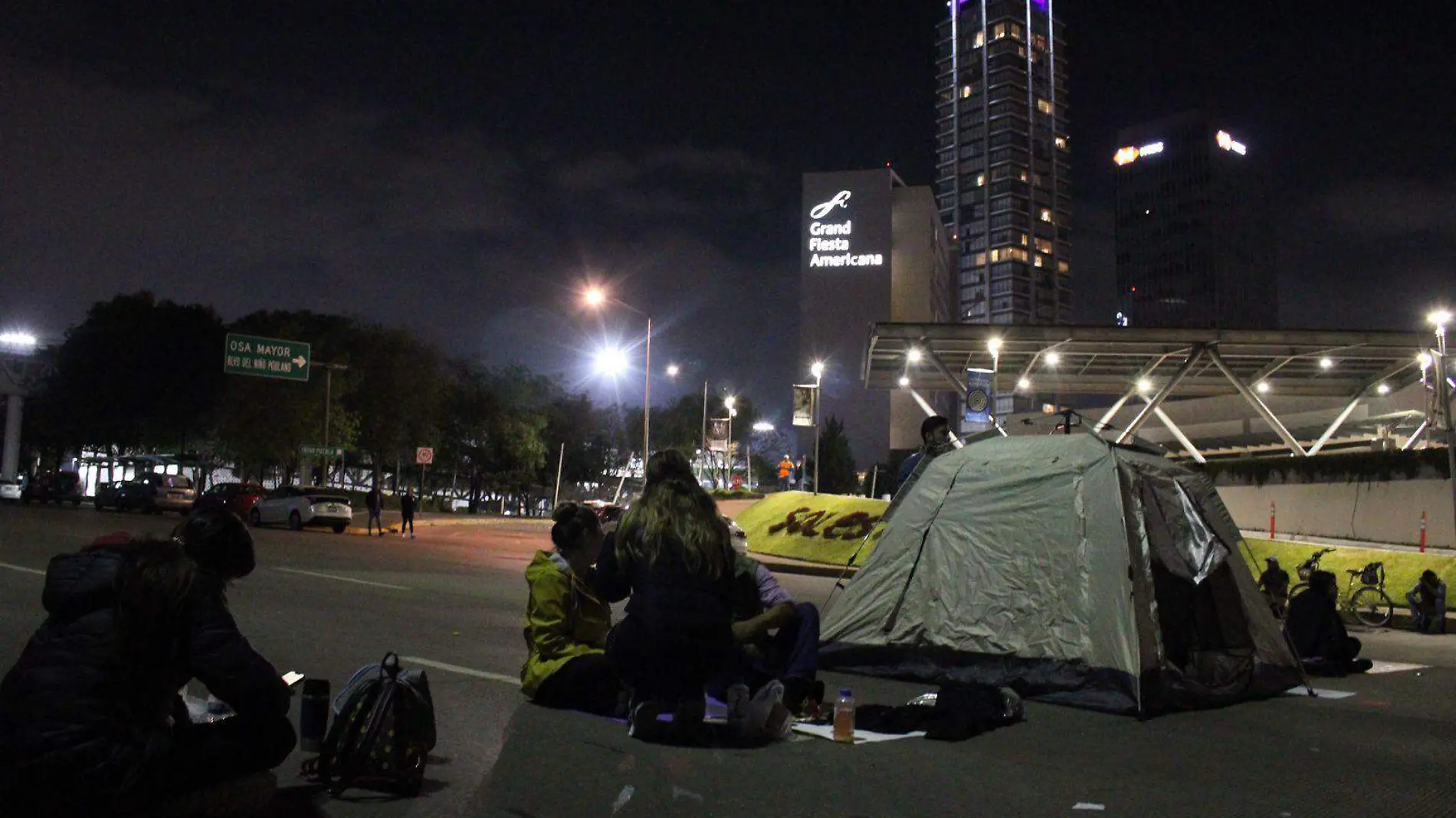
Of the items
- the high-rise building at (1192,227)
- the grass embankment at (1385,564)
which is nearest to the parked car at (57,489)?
the grass embankment at (1385,564)

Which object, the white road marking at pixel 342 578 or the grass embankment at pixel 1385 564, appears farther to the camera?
the grass embankment at pixel 1385 564

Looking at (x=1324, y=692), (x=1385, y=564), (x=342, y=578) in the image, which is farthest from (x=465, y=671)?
(x=1385, y=564)

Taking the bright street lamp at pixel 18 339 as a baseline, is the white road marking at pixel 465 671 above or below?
below

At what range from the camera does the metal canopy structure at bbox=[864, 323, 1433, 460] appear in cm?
3053

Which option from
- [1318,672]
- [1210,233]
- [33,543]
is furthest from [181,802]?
[1210,233]

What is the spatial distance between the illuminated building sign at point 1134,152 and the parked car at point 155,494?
15924cm

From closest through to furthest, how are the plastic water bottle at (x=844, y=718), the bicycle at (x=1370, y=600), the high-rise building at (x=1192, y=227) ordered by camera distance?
the plastic water bottle at (x=844, y=718) → the bicycle at (x=1370, y=600) → the high-rise building at (x=1192, y=227)

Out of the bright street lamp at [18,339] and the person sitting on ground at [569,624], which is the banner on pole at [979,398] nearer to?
the person sitting on ground at [569,624]

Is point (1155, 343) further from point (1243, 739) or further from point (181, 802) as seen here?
point (181, 802)

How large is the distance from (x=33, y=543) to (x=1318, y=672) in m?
20.7

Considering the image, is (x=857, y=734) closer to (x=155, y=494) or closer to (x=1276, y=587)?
(x=1276, y=587)

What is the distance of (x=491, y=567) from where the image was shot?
19891mm

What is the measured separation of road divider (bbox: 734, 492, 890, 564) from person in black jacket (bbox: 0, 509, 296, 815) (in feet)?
65.0

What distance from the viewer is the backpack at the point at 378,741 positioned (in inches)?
190
